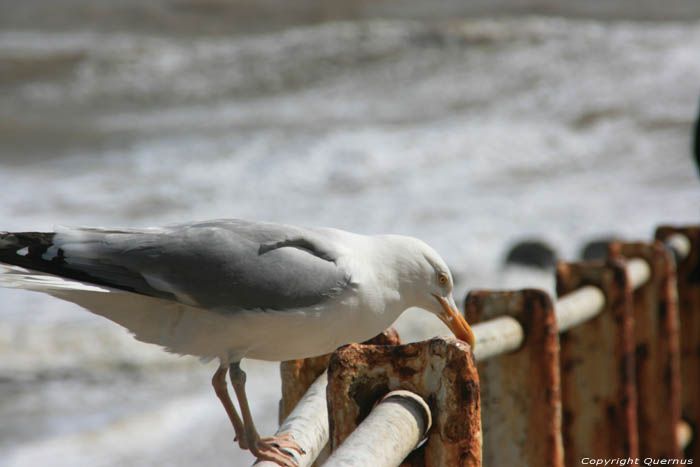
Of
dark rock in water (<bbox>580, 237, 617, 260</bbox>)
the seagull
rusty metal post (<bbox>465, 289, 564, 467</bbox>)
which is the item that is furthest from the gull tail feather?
dark rock in water (<bbox>580, 237, 617, 260</bbox>)

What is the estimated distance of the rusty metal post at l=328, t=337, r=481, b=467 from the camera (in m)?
1.39

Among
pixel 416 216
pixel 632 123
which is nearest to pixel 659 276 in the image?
pixel 416 216

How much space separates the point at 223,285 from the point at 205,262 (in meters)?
0.06

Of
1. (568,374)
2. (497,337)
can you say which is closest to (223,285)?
(497,337)

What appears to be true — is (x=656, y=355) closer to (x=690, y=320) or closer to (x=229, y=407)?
(x=690, y=320)

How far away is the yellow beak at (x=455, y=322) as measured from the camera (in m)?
1.81

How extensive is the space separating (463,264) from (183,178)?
18.3 ft

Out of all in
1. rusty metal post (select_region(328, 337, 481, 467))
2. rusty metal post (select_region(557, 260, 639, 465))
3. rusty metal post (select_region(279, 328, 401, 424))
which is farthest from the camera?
rusty metal post (select_region(557, 260, 639, 465))

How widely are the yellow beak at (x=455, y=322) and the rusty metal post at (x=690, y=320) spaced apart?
7.16 feet

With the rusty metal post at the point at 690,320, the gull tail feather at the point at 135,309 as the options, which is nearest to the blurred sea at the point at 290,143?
the rusty metal post at the point at 690,320

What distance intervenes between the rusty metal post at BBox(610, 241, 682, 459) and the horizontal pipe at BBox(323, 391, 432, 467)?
204cm

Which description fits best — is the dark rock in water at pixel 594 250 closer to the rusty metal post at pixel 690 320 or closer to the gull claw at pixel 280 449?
the rusty metal post at pixel 690 320

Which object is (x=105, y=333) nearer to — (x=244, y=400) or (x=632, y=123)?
(x=244, y=400)

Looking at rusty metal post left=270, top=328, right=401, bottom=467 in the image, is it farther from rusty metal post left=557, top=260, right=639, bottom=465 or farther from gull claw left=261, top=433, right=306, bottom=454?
rusty metal post left=557, top=260, right=639, bottom=465
